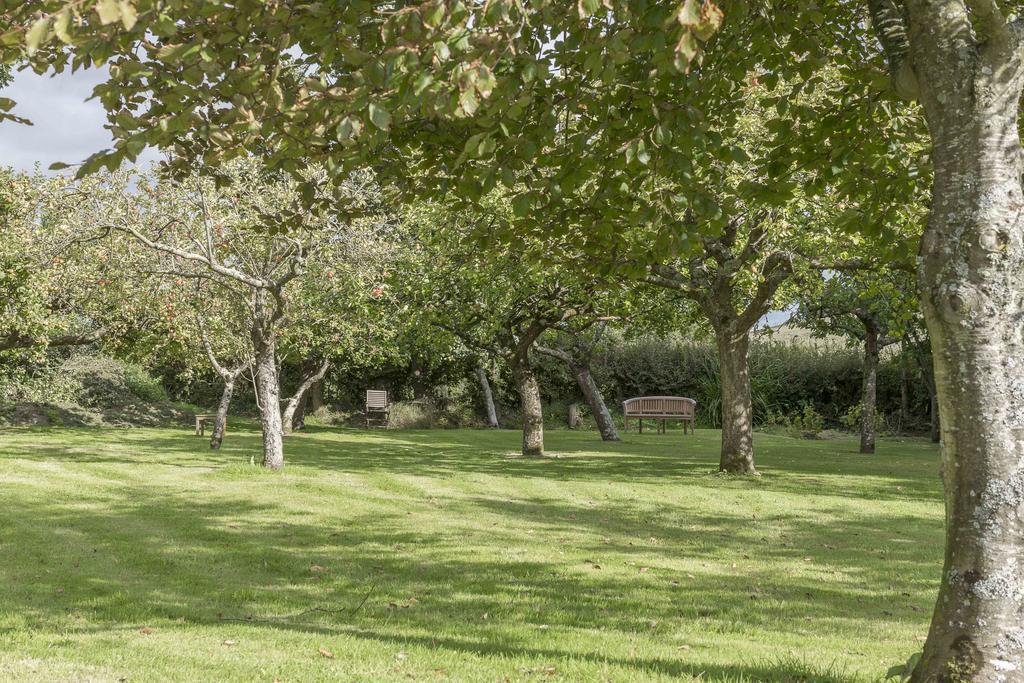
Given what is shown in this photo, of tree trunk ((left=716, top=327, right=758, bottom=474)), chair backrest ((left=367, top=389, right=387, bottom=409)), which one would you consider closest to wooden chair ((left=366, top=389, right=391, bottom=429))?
chair backrest ((left=367, top=389, right=387, bottom=409))

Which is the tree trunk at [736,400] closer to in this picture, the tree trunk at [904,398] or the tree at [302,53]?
the tree at [302,53]

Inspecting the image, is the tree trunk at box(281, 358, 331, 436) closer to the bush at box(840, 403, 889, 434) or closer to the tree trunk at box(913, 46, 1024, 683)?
the bush at box(840, 403, 889, 434)

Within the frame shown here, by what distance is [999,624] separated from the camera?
4.31m

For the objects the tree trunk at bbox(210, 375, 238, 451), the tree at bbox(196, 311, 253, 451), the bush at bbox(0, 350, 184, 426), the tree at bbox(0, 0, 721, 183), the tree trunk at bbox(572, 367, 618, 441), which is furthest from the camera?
the bush at bbox(0, 350, 184, 426)

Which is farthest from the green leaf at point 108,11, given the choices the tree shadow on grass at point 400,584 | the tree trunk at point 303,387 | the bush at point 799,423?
the bush at point 799,423

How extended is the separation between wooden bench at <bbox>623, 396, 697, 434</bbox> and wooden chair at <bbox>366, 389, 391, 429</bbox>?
954 cm

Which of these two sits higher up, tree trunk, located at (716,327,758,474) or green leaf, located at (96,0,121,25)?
green leaf, located at (96,0,121,25)

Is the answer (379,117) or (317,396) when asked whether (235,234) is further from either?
(317,396)

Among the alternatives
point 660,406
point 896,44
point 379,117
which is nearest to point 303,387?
point 660,406

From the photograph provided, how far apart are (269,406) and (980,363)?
13.6 meters

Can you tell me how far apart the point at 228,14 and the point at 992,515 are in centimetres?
457

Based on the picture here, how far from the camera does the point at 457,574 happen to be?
8.15m

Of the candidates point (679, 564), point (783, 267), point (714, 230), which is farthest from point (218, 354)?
point (714, 230)

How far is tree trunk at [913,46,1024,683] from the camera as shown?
4316 mm
